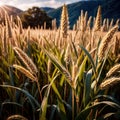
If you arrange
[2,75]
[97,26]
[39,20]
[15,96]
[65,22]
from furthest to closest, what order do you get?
[39,20] → [97,26] → [2,75] → [65,22] → [15,96]

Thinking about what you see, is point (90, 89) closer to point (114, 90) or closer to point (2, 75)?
point (114, 90)

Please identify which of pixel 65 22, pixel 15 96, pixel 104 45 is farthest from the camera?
pixel 65 22

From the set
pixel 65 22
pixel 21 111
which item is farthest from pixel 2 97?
pixel 65 22

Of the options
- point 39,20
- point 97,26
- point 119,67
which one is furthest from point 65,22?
point 39,20

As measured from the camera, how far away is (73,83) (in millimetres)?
1609

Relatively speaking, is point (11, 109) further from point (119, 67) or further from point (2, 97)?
point (119, 67)

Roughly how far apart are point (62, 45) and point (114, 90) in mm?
1184

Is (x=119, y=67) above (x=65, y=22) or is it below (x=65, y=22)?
below

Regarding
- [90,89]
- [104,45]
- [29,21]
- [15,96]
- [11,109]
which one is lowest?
[29,21]

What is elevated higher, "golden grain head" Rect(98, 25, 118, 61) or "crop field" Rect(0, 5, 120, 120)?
"golden grain head" Rect(98, 25, 118, 61)

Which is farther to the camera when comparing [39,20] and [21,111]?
[39,20]

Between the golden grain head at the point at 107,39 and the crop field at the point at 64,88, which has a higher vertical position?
the golden grain head at the point at 107,39

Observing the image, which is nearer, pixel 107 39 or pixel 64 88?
pixel 107 39

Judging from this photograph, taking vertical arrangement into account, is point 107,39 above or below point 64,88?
above
